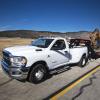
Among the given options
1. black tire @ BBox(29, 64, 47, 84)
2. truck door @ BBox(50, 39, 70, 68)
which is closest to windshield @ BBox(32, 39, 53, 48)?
truck door @ BBox(50, 39, 70, 68)

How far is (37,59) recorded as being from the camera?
22.2ft

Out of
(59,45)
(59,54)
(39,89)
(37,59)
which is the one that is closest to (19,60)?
(37,59)

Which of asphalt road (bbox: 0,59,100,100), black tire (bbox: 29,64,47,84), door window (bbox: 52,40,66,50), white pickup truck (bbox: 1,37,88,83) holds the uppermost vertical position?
door window (bbox: 52,40,66,50)

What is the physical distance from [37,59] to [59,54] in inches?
66.7

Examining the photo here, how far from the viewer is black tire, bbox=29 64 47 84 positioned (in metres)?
6.73

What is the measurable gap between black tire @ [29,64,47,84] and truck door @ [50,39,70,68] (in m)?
0.72

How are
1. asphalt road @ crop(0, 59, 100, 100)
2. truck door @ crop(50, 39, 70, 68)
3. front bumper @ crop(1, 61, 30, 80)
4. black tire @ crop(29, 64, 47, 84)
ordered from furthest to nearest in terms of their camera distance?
1. truck door @ crop(50, 39, 70, 68)
2. black tire @ crop(29, 64, 47, 84)
3. front bumper @ crop(1, 61, 30, 80)
4. asphalt road @ crop(0, 59, 100, 100)

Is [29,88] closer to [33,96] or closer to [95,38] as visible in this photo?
[33,96]

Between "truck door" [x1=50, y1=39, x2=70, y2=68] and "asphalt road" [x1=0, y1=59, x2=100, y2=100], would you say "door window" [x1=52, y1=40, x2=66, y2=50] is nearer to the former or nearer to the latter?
"truck door" [x1=50, y1=39, x2=70, y2=68]

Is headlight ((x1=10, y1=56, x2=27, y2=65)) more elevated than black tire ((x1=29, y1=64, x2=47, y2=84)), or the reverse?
headlight ((x1=10, y1=56, x2=27, y2=65))

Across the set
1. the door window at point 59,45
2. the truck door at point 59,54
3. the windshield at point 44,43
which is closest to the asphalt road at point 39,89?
the truck door at point 59,54

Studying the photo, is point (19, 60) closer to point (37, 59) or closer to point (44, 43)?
point (37, 59)

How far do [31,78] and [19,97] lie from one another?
4.49 ft

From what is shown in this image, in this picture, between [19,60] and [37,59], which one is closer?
[19,60]
